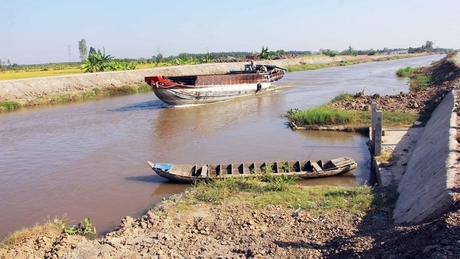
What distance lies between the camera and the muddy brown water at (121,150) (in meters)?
9.70

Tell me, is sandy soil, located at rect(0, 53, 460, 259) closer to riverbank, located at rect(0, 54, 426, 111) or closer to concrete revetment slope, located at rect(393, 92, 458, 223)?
concrete revetment slope, located at rect(393, 92, 458, 223)

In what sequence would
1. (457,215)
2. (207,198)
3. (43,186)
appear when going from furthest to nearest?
(43,186) → (207,198) → (457,215)

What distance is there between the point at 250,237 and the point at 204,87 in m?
19.7

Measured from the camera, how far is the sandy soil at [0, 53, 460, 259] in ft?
16.4

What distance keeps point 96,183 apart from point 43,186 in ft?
5.05

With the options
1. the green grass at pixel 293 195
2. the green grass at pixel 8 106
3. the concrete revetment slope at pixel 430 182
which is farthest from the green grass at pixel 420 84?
the green grass at pixel 8 106

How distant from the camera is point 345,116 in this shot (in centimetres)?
1658

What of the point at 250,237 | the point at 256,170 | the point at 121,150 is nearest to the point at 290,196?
the point at 256,170

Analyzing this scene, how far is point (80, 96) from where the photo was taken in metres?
31.0

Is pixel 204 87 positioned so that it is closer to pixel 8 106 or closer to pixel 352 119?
pixel 352 119

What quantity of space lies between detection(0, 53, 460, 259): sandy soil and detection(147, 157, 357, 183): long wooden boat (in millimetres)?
1782

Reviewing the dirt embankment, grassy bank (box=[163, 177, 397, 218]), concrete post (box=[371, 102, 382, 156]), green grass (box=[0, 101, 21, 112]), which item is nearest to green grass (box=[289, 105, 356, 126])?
concrete post (box=[371, 102, 382, 156])

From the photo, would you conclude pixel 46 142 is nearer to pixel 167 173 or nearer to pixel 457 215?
pixel 167 173

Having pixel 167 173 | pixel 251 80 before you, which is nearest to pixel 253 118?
pixel 251 80
